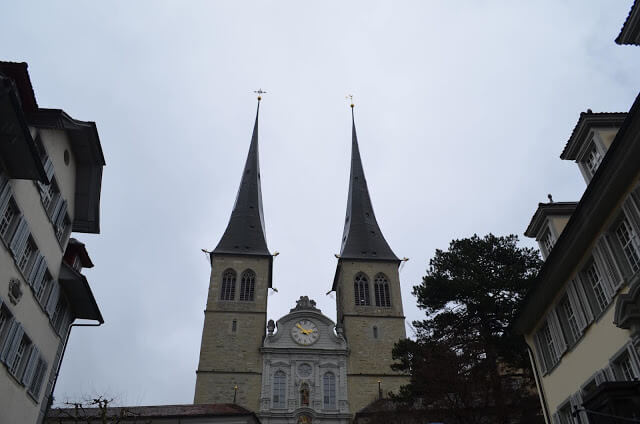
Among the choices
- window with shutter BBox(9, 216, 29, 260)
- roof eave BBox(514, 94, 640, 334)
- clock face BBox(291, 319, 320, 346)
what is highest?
clock face BBox(291, 319, 320, 346)

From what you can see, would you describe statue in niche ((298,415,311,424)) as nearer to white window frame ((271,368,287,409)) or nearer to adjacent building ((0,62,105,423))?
white window frame ((271,368,287,409))

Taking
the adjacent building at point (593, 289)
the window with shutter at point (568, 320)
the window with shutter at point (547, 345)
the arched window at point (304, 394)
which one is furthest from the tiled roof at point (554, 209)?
the arched window at point (304, 394)

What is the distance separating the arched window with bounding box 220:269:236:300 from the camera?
1775 inches

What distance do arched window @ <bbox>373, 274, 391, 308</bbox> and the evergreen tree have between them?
61.2 feet

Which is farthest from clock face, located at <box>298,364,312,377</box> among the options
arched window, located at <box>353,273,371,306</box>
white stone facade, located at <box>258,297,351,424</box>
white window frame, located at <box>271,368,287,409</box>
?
arched window, located at <box>353,273,371,306</box>

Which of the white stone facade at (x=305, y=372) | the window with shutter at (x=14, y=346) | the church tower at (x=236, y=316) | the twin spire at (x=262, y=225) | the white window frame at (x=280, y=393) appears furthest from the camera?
the twin spire at (x=262, y=225)

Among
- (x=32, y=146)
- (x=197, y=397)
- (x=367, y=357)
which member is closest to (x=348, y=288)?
(x=367, y=357)

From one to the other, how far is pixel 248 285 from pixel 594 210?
119 feet

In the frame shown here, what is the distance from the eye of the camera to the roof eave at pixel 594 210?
1080 centimetres

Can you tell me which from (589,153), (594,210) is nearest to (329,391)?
(589,153)

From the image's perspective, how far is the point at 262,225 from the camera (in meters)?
53.3

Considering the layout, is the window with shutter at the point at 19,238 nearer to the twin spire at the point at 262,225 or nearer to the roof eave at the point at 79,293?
the roof eave at the point at 79,293

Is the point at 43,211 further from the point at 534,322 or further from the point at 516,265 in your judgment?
the point at 516,265

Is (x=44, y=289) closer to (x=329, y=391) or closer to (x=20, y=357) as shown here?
(x=20, y=357)
